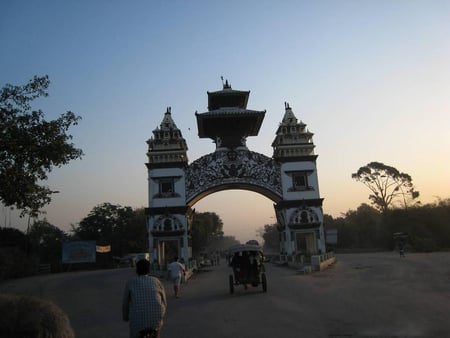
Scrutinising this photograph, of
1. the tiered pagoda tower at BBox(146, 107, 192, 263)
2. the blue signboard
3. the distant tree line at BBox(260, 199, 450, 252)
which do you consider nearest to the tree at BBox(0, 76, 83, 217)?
the tiered pagoda tower at BBox(146, 107, 192, 263)

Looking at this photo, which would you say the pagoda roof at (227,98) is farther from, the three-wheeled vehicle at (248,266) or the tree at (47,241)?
the tree at (47,241)

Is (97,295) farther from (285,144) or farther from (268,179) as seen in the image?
(285,144)

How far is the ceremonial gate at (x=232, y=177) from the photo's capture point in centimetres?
2623

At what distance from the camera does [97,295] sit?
14.9m

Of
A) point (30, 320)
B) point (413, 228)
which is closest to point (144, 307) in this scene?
point (30, 320)

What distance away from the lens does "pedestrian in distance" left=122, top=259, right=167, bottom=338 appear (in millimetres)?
4375

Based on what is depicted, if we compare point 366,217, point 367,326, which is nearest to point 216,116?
point 367,326

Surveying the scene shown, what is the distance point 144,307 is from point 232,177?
22.7 metres

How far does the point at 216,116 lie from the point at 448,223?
2734cm

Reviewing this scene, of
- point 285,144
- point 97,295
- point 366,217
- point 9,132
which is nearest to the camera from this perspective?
point 9,132

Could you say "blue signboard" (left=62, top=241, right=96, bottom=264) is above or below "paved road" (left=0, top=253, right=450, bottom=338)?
above

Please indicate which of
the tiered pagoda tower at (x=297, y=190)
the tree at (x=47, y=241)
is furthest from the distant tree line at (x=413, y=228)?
the tree at (x=47, y=241)

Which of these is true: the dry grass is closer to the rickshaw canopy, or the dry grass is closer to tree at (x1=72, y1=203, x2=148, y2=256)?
the rickshaw canopy

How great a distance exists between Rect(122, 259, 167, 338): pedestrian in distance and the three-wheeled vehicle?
9171 mm
